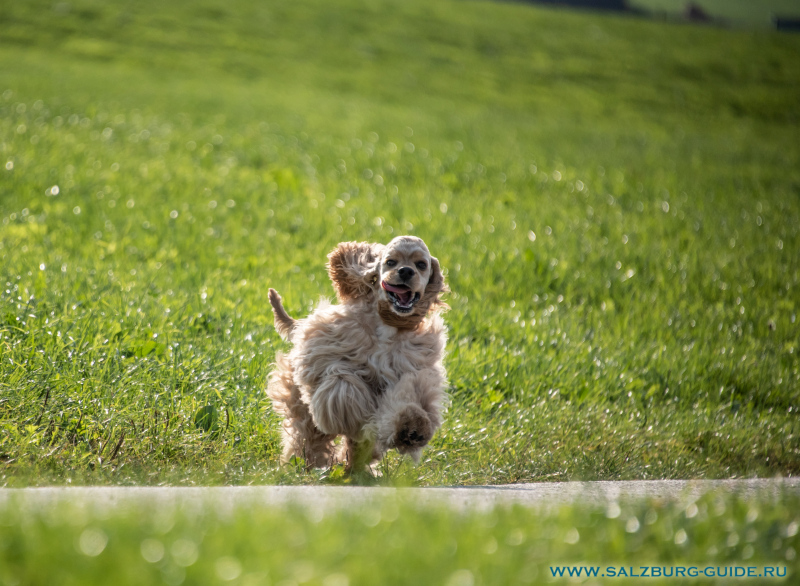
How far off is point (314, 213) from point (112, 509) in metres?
8.62

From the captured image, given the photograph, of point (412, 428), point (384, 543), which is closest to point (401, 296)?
point (412, 428)

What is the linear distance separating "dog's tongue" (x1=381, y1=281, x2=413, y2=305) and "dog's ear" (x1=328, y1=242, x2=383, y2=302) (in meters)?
0.26

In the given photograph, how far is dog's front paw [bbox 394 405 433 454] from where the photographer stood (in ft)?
13.4

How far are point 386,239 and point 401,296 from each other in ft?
17.7

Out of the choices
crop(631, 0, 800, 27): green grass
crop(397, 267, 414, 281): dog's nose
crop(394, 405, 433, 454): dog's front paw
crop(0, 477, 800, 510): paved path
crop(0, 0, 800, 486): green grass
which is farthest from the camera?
crop(631, 0, 800, 27): green grass

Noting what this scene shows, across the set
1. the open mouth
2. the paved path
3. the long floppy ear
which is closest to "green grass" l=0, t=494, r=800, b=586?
the paved path

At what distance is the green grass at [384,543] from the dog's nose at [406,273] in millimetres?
1735

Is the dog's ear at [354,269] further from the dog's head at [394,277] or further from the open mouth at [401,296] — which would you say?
the open mouth at [401,296]

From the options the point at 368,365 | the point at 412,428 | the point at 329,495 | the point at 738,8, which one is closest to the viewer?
the point at 329,495

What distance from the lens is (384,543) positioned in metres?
2.47

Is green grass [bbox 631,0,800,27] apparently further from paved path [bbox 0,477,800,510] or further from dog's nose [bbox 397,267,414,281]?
paved path [bbox 0,477,800,510]

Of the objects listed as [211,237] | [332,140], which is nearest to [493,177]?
[332,140]

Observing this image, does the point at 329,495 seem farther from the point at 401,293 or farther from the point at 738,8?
the point at 738,8

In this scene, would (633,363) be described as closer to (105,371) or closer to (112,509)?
(105,371)
